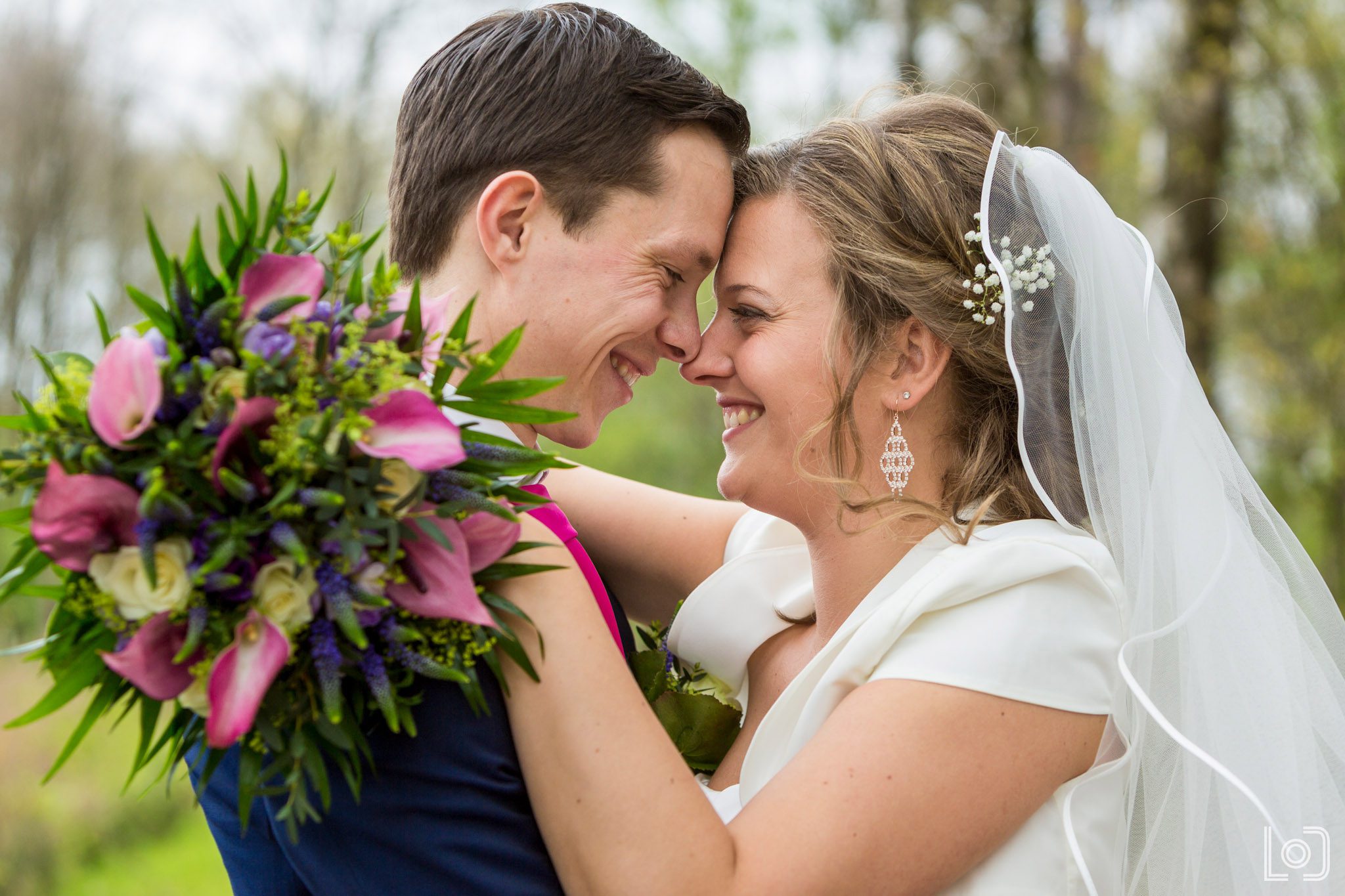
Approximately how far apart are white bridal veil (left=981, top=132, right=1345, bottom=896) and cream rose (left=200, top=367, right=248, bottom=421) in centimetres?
166

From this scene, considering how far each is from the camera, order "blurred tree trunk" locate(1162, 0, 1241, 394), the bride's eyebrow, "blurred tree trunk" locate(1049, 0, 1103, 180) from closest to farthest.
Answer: the bride's eyebrow < "blurred tree trunk" locate(1162, 0, 1241, 394) < "blurred tree trunk" locate(1049, 0, 1103, 180)

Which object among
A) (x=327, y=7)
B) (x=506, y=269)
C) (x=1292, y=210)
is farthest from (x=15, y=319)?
(x=1292, y=210)

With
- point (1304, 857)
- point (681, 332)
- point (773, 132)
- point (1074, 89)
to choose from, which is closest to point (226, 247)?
point (681, 332)

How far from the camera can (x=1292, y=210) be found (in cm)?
1005

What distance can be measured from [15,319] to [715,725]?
35.4 ft

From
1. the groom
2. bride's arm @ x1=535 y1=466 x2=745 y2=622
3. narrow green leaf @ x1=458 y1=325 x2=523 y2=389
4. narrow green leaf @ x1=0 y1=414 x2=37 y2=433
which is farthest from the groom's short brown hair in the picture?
narrow green leaf @ x1=0 y1=414 x2=37 y2=433

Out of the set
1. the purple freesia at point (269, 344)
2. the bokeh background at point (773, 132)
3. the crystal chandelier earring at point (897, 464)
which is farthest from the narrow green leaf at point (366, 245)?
the bokeh background at point (773, 132)

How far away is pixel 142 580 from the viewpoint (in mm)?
1576

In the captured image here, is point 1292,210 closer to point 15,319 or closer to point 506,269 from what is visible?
point 506,269

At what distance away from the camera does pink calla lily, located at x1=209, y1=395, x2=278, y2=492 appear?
160 centimetres

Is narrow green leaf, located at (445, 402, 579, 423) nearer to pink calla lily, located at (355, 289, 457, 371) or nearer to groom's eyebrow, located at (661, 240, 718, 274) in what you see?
pink calla lily, located at (355, 289, 457, 371)

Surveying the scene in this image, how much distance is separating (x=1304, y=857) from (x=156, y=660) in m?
2.23

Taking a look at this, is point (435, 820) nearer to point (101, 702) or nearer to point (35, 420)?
point (101, 702)

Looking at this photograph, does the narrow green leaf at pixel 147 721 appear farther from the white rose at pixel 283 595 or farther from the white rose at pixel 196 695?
the white rose at pixel 283 595
